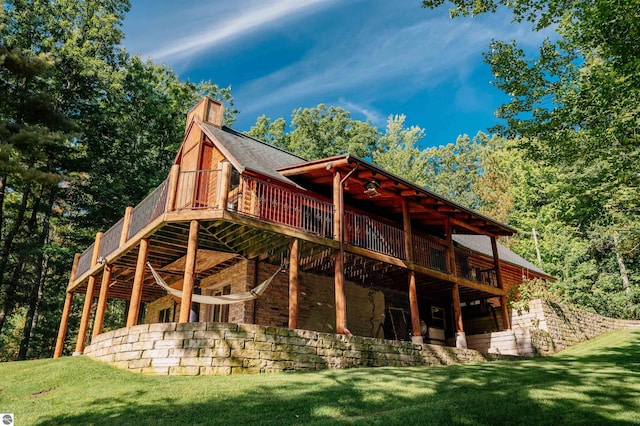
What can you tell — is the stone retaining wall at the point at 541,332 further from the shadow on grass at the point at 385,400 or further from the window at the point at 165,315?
the window at the point at 165,315

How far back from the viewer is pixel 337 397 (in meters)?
6.53

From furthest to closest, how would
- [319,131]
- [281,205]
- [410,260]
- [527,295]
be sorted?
[319,131] < [527,295] < [410,260] < [281,205]

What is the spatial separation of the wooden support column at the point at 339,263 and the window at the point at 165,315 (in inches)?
343

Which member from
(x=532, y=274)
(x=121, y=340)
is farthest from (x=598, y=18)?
(x=532, y=274)

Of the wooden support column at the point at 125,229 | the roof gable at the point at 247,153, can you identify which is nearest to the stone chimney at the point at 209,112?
the roof gable at the point at 247,153

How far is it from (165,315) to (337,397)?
13.2 m

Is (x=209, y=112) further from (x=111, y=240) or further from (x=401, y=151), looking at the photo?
(x=401, y=151)

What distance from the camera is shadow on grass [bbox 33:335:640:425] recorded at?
5.30 meters

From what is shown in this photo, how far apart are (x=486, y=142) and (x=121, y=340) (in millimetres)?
47748

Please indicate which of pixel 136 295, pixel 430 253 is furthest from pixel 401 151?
pixel 136 295

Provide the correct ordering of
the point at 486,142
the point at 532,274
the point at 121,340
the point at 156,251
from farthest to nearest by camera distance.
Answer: the point at 486,142, the point at 532,274, the point at 156,251, the point at 121,340

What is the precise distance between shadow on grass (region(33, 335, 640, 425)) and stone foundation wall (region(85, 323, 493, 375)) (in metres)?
0.54

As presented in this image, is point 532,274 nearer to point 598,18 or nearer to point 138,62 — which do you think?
point 598,18

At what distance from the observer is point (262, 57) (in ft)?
87.5
